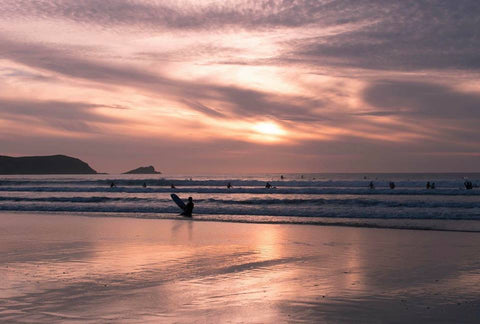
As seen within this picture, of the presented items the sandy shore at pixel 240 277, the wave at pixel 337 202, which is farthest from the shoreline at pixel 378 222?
the wave at pixel 337 202

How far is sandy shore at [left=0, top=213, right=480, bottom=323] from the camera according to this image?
6535 mm

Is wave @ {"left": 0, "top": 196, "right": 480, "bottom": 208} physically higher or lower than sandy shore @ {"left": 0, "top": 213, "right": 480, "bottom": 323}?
higher

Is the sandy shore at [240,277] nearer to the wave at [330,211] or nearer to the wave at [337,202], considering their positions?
the wave at [330,211]

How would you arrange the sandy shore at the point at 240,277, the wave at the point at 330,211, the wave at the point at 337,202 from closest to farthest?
the sandy shore at the point at 240,277 → the wave at the point at 330,211 → the wave at the point at 337,202

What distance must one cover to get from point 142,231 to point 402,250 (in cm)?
839

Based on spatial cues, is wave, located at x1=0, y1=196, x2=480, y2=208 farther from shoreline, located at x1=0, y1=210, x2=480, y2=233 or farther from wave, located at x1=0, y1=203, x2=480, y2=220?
shoreline, located at x1=0, y1=210, x2=480, y2=233

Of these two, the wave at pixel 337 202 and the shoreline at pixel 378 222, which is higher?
the wave at pixel 337 202

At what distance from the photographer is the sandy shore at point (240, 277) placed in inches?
257

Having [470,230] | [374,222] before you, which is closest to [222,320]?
[470,230]

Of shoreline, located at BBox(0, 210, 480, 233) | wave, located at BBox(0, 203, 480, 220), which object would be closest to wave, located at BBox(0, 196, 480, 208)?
wave, located at BBox(0, 203, 480, 220)

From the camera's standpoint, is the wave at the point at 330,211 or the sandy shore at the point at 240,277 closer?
the sandy shore at the point at 240,277

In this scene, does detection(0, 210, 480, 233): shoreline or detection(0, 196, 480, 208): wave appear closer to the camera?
detection(0, 210, 480, 233): shoreline

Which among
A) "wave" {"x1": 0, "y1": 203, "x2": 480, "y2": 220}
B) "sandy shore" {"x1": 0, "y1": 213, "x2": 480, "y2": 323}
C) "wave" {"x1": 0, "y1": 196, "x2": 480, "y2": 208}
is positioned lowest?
"sandy shore" {"x1": 0, "y1": 213, "x2": 480, "y2": 323}

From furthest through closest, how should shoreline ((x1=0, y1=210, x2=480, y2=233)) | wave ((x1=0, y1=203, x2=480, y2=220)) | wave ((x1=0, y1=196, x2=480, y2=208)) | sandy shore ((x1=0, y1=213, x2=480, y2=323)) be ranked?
wave ((x1=0, y1=196, x2=480, y2=208)) → wave ((x1=0, y1=203, x2=480, y2=220)) → shoreline ((x1=0, y1=210, x2=480, y2=233)) → sandy shore ((x1=0, y1=213, x2=480, y2=323))
